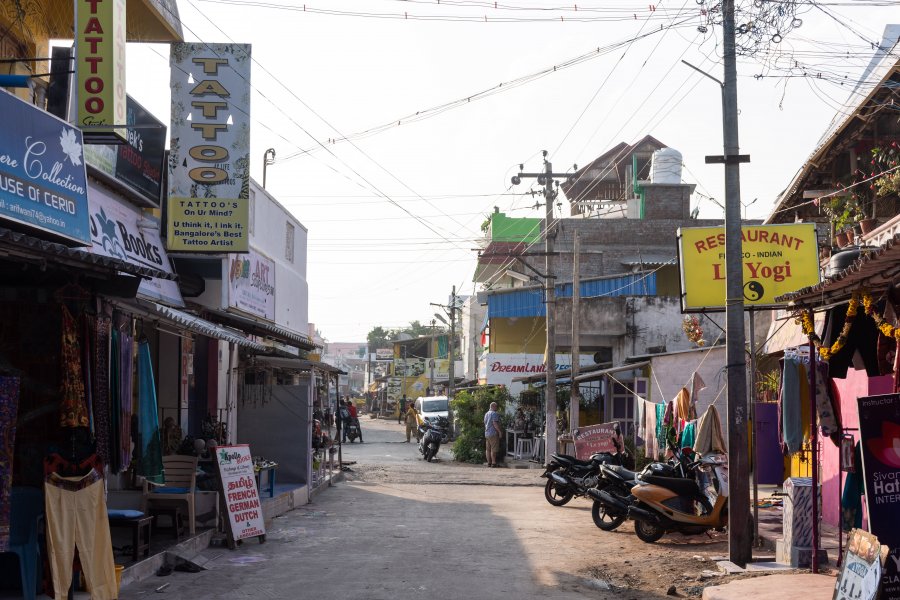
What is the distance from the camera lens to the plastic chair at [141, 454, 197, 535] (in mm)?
12266

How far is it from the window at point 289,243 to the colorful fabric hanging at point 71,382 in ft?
47.7

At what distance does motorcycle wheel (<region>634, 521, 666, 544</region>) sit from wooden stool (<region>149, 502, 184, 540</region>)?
6287 mm

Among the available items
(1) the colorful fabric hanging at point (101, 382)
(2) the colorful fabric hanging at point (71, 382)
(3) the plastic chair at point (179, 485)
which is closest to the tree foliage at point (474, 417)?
(3) the plastic chair at point (179, 485)

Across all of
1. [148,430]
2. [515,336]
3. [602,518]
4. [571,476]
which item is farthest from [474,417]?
[148,430]

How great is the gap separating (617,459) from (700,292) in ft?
14.8

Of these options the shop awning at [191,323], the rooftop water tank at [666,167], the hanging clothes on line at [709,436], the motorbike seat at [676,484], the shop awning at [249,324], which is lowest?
the motorbike seat at [676,484]

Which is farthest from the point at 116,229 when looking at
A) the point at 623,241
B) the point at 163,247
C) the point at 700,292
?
the point at 623,241

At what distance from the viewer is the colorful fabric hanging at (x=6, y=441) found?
7.67 metres

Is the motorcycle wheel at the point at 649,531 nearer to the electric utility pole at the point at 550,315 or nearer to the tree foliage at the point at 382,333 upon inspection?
the electric utility pole at the point at 550,315

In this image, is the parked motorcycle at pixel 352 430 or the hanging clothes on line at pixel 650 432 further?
the parked motorcycle at pixel 352 430

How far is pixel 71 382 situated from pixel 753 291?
34.4 feet

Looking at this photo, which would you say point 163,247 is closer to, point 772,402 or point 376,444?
point 772,402

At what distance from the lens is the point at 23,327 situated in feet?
28.8

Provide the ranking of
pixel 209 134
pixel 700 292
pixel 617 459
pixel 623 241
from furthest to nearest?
pixel 623 241, pixel 617 459, pixel 700 292, pixel 209 134
